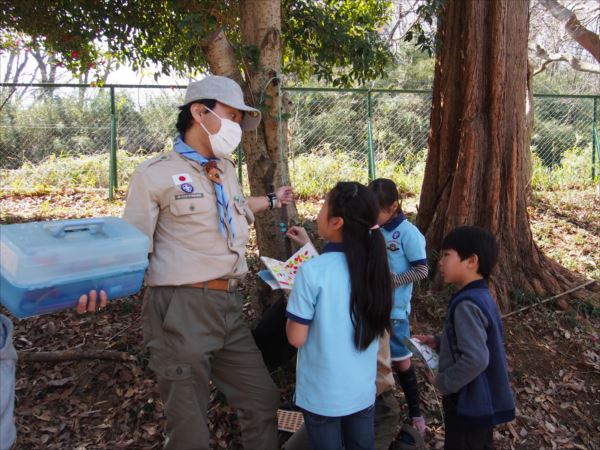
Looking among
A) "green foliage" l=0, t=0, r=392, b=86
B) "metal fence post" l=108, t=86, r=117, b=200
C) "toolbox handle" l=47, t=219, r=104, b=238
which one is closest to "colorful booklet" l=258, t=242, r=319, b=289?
"toolbox handle" l=47, t=219, r=104, b=238

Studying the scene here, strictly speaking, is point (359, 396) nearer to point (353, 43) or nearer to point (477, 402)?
point (477, 402)

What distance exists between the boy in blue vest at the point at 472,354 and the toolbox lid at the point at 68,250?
4.87ft

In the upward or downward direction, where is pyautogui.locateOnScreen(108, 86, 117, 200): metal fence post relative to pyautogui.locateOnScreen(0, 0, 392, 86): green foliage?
downward

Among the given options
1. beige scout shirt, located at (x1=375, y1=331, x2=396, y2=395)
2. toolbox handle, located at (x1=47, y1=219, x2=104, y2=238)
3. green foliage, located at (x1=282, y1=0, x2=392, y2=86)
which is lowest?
beige scout shirt, located at (x1=375, y1=331, x2=396, y2=395)

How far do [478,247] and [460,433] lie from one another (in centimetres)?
93

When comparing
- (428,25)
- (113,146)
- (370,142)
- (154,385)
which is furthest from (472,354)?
(113,146)

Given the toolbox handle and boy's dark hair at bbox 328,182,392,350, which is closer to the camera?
the toolbox handle

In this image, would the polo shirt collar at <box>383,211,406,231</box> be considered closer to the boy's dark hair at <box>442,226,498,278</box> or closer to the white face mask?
the boy's dark hair at <box>442,226,498,278</box>

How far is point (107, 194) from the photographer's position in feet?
28.3

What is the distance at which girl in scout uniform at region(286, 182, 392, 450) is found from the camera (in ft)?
7.41

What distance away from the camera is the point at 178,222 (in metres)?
2.49

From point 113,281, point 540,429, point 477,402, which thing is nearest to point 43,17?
point 113,281

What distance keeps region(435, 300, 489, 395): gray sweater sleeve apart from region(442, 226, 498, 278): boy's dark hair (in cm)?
23

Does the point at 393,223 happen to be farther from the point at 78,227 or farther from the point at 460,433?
the point at 78,227
